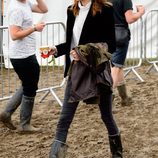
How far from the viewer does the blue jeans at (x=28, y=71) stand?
5.85 meters

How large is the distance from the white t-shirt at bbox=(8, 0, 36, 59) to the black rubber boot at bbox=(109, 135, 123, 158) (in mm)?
1443

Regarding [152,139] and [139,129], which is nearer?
[152,139]

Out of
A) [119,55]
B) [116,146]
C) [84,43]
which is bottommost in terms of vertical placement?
[116,146]

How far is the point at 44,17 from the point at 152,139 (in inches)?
243

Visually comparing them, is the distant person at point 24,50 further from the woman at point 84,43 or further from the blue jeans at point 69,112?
the blue jeans at point 69,112

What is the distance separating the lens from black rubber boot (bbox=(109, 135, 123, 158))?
197 inches

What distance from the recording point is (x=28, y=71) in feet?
19.3

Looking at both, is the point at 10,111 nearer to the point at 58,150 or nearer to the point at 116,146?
the point at 58,150

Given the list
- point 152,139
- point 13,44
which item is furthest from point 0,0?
point 152,139

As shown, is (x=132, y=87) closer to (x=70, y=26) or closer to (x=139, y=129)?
(x=139, y=129)

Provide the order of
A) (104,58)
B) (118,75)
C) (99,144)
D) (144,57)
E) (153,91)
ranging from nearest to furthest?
(104,58), (99,144), (118,75), (153,91), (144,57)

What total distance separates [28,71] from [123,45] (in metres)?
1.63

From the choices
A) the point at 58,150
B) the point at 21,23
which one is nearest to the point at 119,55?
the point at 21,23

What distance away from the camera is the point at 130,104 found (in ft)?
24.8
